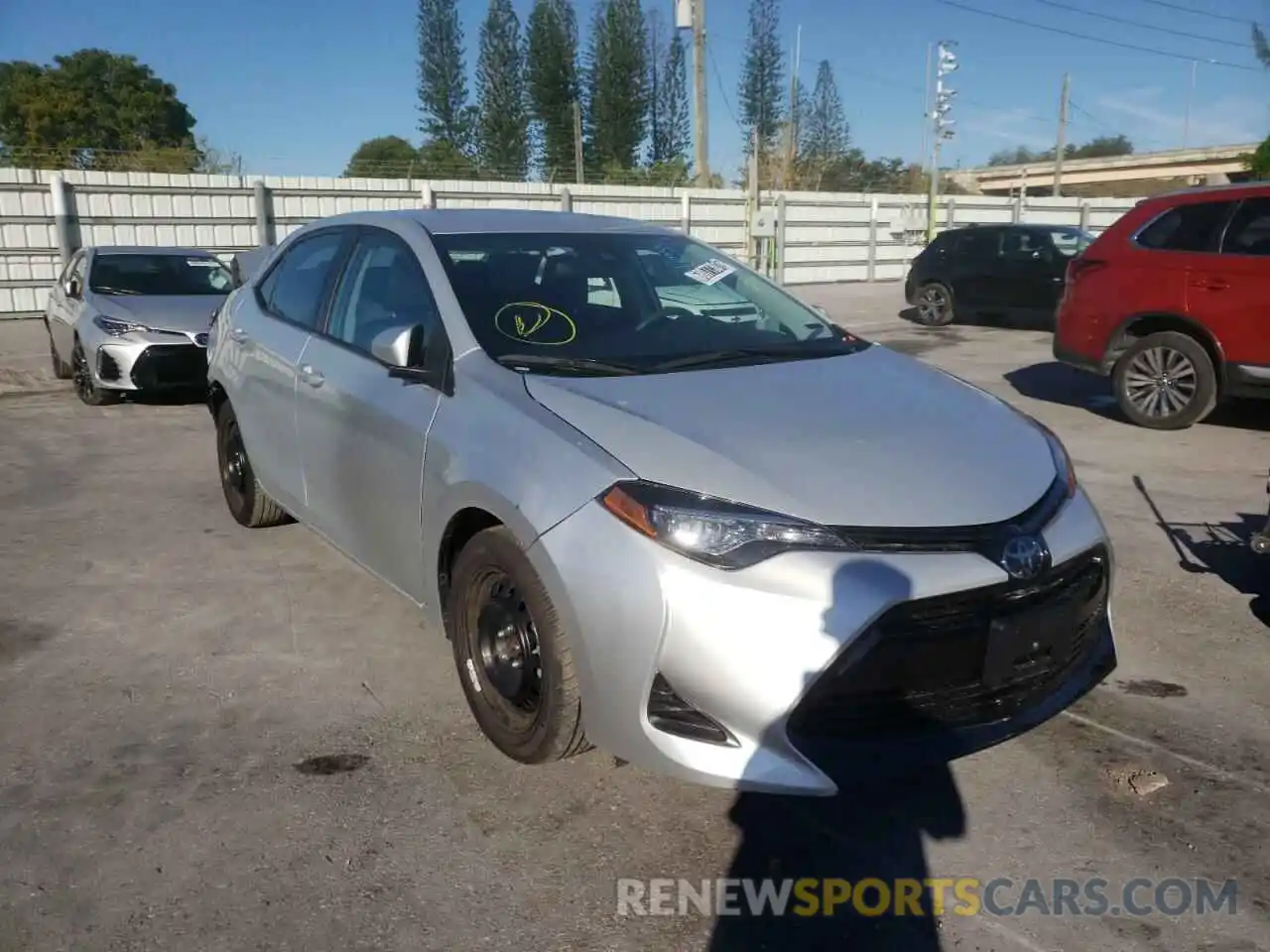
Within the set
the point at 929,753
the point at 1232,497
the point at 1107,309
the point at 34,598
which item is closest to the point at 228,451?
the point at 34,598

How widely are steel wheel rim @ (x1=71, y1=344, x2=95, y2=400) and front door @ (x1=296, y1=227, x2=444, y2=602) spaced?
6.23m

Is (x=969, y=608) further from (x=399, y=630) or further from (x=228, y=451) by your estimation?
(x=228, y=451)

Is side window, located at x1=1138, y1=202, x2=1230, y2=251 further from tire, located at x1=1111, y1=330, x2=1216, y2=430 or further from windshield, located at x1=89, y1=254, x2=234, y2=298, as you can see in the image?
windshield, located at x1=89, y1=254, x2=234, y2=298

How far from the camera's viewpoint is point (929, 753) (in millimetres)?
2580

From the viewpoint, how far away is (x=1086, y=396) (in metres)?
9.72

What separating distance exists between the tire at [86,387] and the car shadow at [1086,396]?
8.41 meters

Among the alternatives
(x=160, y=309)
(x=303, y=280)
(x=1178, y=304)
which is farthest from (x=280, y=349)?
(x=1178, y=304)

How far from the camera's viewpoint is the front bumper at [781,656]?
245cm

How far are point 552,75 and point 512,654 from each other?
170 ft

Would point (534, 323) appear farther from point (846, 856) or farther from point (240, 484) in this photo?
point (240, 484)

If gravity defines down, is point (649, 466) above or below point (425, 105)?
below

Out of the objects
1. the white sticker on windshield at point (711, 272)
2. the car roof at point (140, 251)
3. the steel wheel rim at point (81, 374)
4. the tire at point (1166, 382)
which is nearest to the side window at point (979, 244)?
the tire at point (1166, 382)

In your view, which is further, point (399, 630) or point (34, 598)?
point (34, 598)

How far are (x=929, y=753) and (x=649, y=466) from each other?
0.99 metres
